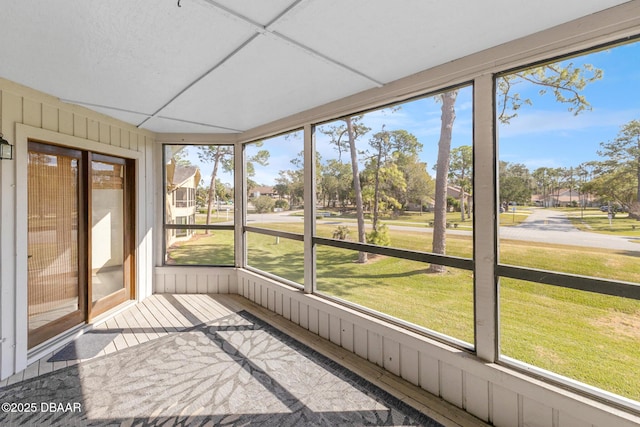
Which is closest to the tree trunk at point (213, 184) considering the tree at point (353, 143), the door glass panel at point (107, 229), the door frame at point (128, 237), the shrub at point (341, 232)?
the door frame at point (128, 237)

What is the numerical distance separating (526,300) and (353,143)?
360cm

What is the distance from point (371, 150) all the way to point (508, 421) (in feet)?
13.6

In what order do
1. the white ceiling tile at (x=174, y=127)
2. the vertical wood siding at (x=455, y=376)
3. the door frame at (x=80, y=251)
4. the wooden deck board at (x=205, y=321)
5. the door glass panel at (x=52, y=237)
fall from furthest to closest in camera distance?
the white ceiling tile at (x=174, y=127) → the door frame at (x=80, y=251) → the door glass panel at (x=52, y=237) → the wooden deck board at (x=205, y=321) → the vertical wood siding at (x=455, y=376)

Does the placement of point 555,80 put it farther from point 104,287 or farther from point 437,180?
point 104,287

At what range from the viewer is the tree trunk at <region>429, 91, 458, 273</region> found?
3.92m

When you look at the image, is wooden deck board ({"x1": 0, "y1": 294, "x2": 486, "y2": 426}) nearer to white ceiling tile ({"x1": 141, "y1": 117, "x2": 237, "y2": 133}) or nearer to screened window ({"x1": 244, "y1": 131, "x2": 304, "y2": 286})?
screened window ({"x1": 244, "y1": 131, "x2": 304, "y2": 286})

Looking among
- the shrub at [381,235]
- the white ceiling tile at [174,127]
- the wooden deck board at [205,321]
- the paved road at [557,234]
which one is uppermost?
the white ceiling tile at [174,127]

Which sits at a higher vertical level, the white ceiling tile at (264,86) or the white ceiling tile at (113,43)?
the white ceiling tile at (264,86)

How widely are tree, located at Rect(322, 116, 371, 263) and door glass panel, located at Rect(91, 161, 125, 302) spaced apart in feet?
11.1

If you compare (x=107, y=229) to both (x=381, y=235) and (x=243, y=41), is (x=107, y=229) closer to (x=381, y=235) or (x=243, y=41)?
(x=243, y=41)

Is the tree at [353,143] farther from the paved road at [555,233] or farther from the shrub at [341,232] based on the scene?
the paved road at [555,233]

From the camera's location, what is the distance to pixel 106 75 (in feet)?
6.88

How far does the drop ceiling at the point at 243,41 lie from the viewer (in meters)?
1.35

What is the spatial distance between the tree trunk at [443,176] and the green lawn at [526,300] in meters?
0.18
